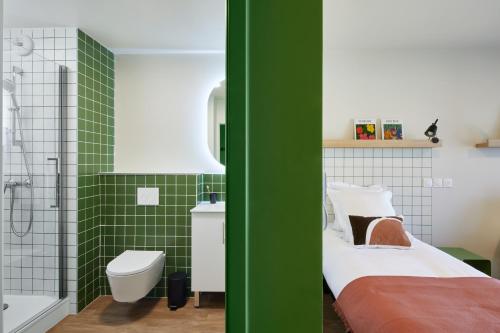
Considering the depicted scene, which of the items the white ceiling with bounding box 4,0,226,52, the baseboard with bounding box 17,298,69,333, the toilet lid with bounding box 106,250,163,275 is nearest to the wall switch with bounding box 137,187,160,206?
the toilet lid with bounding box 106,250,163,275

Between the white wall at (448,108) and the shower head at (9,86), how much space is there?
256 cm

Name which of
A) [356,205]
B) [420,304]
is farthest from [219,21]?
[420,304]

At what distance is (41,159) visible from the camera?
2305mm

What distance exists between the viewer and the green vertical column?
0.34m

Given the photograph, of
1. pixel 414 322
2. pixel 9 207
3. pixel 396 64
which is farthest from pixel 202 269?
pixel 396 64

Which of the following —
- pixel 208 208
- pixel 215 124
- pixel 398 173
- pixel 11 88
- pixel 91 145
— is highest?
pixel 11 88

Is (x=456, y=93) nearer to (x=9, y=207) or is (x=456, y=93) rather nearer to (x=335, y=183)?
(x=335, y=183)

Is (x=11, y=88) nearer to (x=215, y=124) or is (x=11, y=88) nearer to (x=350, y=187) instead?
(x=215, y=124)

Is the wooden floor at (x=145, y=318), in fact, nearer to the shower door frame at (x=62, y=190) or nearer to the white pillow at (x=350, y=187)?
the shower door frame at (x=62, y=190)

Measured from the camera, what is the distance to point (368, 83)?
9.87 feet

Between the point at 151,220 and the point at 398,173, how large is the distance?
2447mm

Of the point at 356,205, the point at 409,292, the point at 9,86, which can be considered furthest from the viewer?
the point at 356,205

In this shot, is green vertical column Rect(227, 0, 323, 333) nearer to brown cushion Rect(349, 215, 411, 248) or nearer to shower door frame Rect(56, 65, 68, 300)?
brown cushion Rect(349, 215, 411, 248)

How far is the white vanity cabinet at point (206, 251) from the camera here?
259cm
